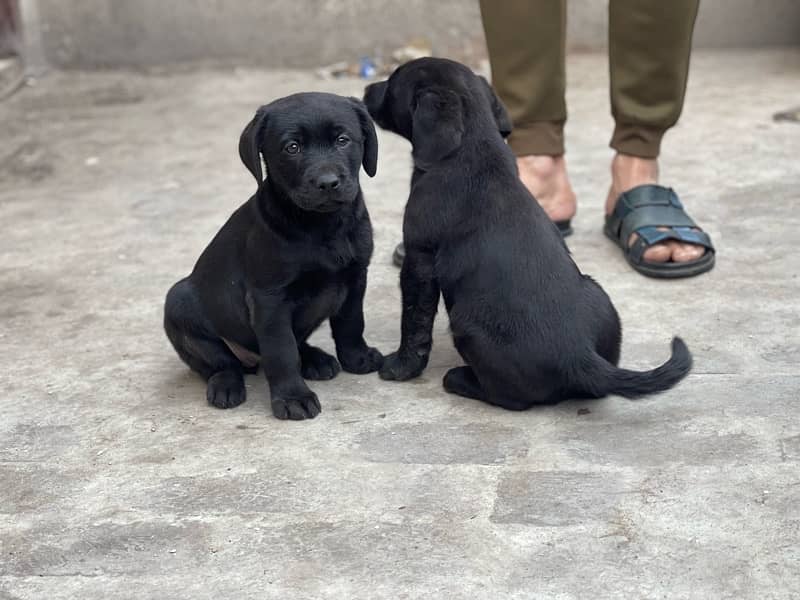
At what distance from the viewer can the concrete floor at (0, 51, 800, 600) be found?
2.07 metres

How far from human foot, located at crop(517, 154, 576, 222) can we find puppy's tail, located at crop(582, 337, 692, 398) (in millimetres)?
1327

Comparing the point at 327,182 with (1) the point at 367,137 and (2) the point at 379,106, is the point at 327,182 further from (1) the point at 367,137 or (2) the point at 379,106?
(2) the point at 379,106

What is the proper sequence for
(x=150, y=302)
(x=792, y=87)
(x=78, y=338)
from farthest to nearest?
(x=792, y=87) < (x=150, y=302) < (x=78, y=338)

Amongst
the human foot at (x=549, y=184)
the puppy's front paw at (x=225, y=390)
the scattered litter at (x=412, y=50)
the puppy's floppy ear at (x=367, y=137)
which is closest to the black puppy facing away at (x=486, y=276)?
the puppy's floppy ear at (x=367, y=137)

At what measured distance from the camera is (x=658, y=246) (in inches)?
136

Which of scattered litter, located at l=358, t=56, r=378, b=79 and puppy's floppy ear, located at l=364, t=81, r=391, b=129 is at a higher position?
puppy's floppy ear, located at l=364, t=81, r=391, b=129

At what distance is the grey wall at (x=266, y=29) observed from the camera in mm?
6480

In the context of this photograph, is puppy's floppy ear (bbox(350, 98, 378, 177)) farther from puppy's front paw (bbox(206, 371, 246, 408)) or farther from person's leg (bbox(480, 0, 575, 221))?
person's leg (bbox(480, 0, 575, 221))

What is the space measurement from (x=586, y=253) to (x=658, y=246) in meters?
0.29

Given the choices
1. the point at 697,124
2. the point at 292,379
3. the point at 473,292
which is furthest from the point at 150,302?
the point at 697,124

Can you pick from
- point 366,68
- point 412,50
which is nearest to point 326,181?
point 366,68

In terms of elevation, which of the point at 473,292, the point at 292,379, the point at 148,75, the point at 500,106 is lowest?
the point at 148,75

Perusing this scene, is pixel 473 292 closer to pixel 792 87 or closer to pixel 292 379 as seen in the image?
pixel 292 379

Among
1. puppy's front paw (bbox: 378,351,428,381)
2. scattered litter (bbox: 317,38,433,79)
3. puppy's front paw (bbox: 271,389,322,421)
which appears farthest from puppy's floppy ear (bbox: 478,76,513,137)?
scattered litter (bbox: 317,38,433,79)
